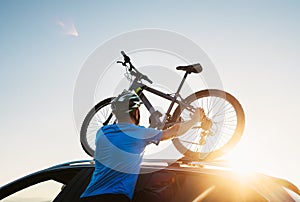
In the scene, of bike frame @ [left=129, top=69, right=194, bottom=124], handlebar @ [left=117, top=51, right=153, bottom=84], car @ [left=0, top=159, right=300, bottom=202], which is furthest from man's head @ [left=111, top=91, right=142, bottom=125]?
handlebar @ [left=117, top=51, right=153, bottom=84]

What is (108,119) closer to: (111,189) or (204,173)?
(111,189)

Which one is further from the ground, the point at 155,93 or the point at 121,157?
the point at 155,93

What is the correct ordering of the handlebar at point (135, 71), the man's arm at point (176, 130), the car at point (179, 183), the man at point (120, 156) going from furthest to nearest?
1. the handlebar at point (135, 71)
2. the man's arm at point (176, 130)
3. the man at point (120, 156)
4. the car at point (179, 183)

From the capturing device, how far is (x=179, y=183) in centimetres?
282

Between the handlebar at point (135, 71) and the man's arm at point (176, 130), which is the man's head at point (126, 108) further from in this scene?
the handlebar at point (135, 71)

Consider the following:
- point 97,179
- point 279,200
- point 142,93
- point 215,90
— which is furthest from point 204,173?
point 142,93

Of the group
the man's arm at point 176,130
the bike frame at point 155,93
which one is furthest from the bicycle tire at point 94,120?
the man's arm at point 176,130

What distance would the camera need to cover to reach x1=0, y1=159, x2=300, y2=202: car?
7.96 feet

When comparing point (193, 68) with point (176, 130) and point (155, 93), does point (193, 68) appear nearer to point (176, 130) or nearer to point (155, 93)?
point (155, 93)

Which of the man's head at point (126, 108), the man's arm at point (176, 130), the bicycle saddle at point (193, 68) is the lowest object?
the man's arm at point (176, 130)

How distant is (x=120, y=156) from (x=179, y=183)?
501 millimetres

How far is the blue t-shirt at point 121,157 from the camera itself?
290cm

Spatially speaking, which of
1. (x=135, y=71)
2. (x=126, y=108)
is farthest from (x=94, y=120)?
(x=126, y=108)

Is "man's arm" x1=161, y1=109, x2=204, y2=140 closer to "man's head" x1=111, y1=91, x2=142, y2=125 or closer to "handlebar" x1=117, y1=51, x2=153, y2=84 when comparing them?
"man's head" x1=111, y1=91, x2=142, y2=125
